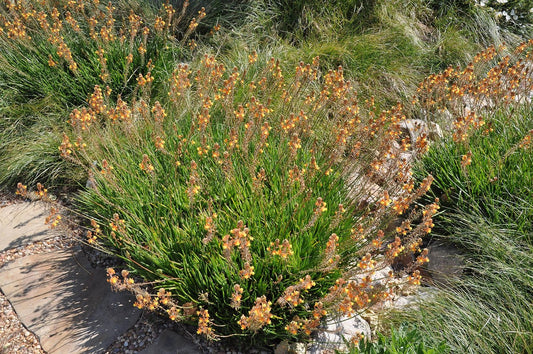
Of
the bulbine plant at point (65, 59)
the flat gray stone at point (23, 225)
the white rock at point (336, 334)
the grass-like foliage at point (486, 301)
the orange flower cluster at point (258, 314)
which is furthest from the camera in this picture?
the bulbine plant at point (65, 59)

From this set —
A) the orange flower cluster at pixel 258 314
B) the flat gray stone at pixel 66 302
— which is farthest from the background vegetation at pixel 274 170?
the flat gray stone at pixel 66 302

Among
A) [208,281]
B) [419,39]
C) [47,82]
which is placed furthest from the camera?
[419,39]

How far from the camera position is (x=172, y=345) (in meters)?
2.64

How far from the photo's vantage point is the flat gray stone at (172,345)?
262 centimetres

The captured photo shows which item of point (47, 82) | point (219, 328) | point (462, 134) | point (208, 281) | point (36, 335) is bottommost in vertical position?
point (36, 335)

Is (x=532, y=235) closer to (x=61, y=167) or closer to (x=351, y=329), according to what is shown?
(x=351, y=329)

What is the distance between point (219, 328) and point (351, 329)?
2.53 ft

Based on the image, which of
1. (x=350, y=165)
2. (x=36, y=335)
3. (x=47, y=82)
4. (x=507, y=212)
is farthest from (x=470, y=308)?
(x=47, y=82)

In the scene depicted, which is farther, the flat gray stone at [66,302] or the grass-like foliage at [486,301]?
the flat gray stone at [66,302]

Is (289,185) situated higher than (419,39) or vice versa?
(419,39)

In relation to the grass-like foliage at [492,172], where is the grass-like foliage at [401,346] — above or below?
below

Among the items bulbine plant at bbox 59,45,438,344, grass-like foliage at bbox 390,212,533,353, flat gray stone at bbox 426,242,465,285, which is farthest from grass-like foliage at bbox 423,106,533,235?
bulbine plant at bbox 59,45,438,344

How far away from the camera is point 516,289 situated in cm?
272

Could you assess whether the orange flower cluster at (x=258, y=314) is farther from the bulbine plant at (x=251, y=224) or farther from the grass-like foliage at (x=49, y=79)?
the grass-like foliage at (x=49, y=79)
